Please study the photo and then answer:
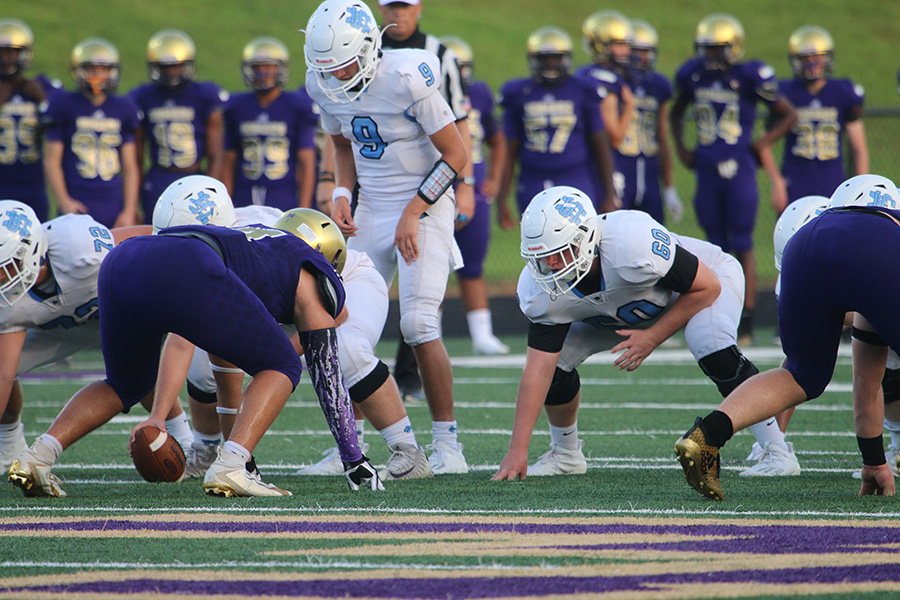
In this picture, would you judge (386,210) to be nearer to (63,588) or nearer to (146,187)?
(63,588)

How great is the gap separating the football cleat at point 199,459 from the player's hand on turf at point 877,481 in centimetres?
241

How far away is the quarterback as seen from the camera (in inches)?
170

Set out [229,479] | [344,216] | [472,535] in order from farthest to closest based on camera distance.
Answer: [344,216] < [229,479] < [472,535]

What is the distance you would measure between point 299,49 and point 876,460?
26881 millimetres

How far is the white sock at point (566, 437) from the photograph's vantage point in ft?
15.5

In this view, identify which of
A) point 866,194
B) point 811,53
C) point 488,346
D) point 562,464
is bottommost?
point 488,346

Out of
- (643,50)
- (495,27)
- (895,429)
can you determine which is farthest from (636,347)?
(495,27)

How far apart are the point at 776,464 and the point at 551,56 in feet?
18.1

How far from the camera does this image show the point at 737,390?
3898mm

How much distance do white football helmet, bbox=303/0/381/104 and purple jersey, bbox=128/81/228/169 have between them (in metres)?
4.58

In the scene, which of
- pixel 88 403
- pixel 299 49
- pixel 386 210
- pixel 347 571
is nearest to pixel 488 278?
pixel 386 210

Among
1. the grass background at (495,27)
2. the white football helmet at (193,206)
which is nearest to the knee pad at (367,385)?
the white football helmet at (193,206)

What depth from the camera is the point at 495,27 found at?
109 feet

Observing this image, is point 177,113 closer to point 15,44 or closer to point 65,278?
point 15,44
